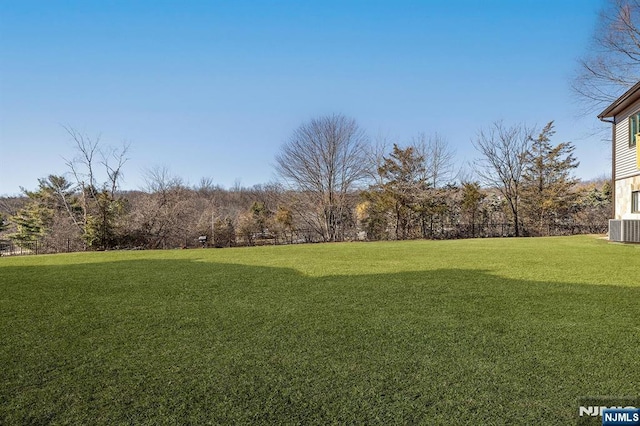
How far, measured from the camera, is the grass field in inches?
65.9

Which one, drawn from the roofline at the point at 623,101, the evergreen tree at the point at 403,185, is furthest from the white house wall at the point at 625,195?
the evergreen tree at the point at 403,185

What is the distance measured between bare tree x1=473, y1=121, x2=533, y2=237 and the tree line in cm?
6

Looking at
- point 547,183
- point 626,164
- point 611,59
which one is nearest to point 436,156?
point 547,183

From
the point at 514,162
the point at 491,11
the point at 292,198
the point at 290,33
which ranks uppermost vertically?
the point at 491,11

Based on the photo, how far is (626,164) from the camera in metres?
11.3

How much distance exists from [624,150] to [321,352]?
13.8 metres

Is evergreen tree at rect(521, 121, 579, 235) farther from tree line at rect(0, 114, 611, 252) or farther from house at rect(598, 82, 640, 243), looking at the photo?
house at rect(598, 82, 640, 243)

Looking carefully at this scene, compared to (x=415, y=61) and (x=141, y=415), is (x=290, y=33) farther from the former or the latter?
(x=141, y=415)

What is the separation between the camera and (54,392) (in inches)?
73.3

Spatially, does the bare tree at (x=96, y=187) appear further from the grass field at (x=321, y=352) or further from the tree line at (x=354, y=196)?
the grass field at (x=321, y=352)

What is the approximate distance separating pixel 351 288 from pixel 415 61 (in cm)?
970

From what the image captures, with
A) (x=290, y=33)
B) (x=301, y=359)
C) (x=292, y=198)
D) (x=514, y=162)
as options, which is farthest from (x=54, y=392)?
(x=514, y=162)

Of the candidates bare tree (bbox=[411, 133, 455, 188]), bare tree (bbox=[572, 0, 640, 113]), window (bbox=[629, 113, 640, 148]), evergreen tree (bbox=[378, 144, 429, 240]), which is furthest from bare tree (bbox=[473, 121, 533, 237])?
window (bbox=[629, 113, 640, 148])

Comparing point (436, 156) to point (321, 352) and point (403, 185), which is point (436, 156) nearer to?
point (403, 185)
